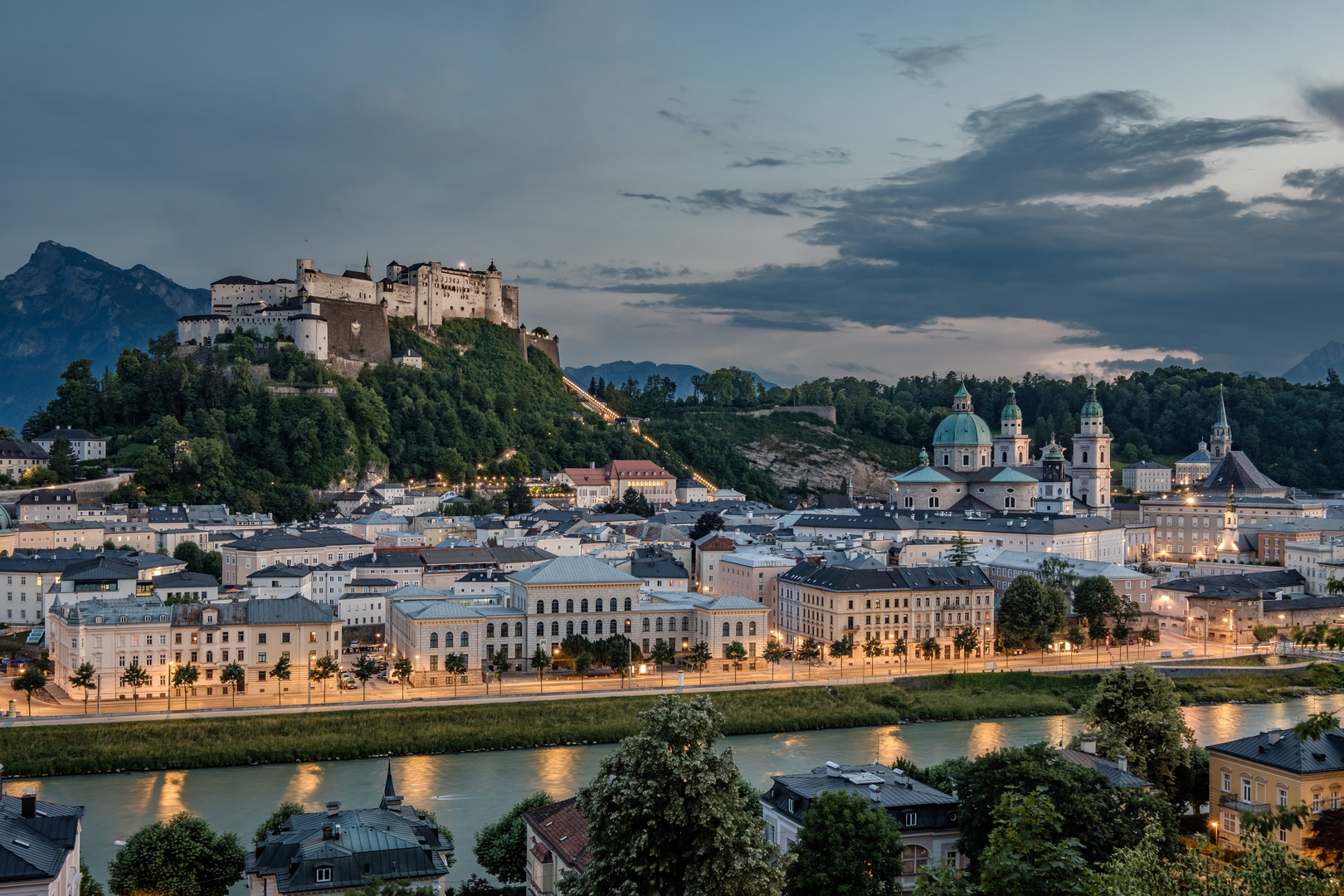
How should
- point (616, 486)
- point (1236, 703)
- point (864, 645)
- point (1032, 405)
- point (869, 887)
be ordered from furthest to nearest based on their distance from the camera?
point (1032, 405) → point (616, 486) → point (864, 645) → point (1236, 703) → point (869, 887)

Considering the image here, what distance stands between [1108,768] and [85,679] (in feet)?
71.9

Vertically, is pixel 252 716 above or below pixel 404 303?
below

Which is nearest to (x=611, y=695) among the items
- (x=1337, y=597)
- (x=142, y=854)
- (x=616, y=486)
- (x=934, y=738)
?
(x=934, y=738)

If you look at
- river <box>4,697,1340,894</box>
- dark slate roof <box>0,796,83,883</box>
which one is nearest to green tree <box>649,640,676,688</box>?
river <box>4,697,1340,894</box>

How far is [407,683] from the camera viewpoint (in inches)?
1262

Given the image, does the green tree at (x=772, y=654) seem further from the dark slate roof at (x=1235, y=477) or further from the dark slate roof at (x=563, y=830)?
the dark slate roof at (x=1235, y=477)

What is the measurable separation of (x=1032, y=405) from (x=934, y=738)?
7417 centimetres

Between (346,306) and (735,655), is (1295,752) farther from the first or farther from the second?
(346,306)

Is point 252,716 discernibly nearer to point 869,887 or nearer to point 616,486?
point 869,887

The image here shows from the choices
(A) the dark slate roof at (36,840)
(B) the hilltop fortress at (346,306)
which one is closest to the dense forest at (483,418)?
(B) the hilltop fortress at (346,306)

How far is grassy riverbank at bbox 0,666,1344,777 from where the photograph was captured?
82.9 ft

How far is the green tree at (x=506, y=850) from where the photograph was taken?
1736 centimetres

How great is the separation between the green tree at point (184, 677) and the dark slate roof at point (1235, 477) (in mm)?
49813

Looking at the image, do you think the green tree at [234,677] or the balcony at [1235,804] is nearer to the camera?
the balcony at [1235,804]
